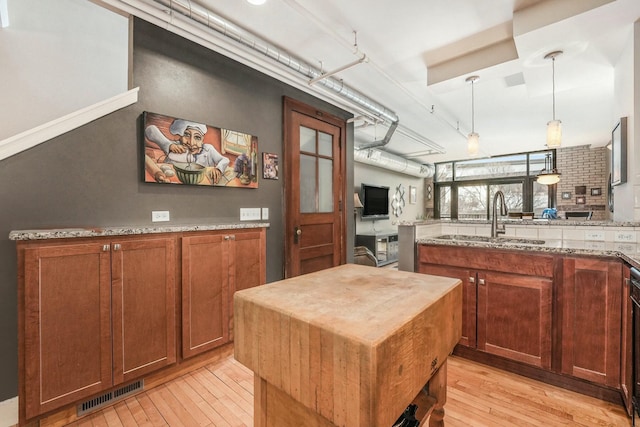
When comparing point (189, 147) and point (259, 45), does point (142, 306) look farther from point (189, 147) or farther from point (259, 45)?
point (259, 45)

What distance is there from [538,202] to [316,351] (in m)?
9.08

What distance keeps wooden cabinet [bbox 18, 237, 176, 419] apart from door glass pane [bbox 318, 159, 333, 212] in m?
1.98

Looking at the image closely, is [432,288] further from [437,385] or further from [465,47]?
[465,47]

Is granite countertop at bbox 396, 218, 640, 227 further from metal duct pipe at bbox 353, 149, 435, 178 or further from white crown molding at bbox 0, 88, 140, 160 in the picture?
metal duct pipe at bbox 353, 149, 435, 178

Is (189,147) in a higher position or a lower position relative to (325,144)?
lower

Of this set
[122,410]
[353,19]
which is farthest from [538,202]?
[122,410]

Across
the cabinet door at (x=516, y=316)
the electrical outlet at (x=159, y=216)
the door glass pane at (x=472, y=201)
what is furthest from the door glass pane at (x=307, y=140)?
the door glass pane at (x=472, y=201)

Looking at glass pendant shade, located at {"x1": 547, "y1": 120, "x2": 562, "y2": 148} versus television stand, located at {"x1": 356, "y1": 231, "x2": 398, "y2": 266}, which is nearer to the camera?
glass pendant shade, located at {"x1": 547, "y1": 120, "x2": 562, "y2": 148}

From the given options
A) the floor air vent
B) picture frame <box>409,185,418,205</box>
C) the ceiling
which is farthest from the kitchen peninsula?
picture frame <box>409,185,418,205</box>

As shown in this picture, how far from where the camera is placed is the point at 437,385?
120cm

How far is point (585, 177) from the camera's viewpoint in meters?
6.93

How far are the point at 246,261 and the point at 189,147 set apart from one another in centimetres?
107

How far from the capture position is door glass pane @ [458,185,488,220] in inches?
338

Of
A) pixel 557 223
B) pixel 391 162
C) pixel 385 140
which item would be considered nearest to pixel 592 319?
pixel 557 223
